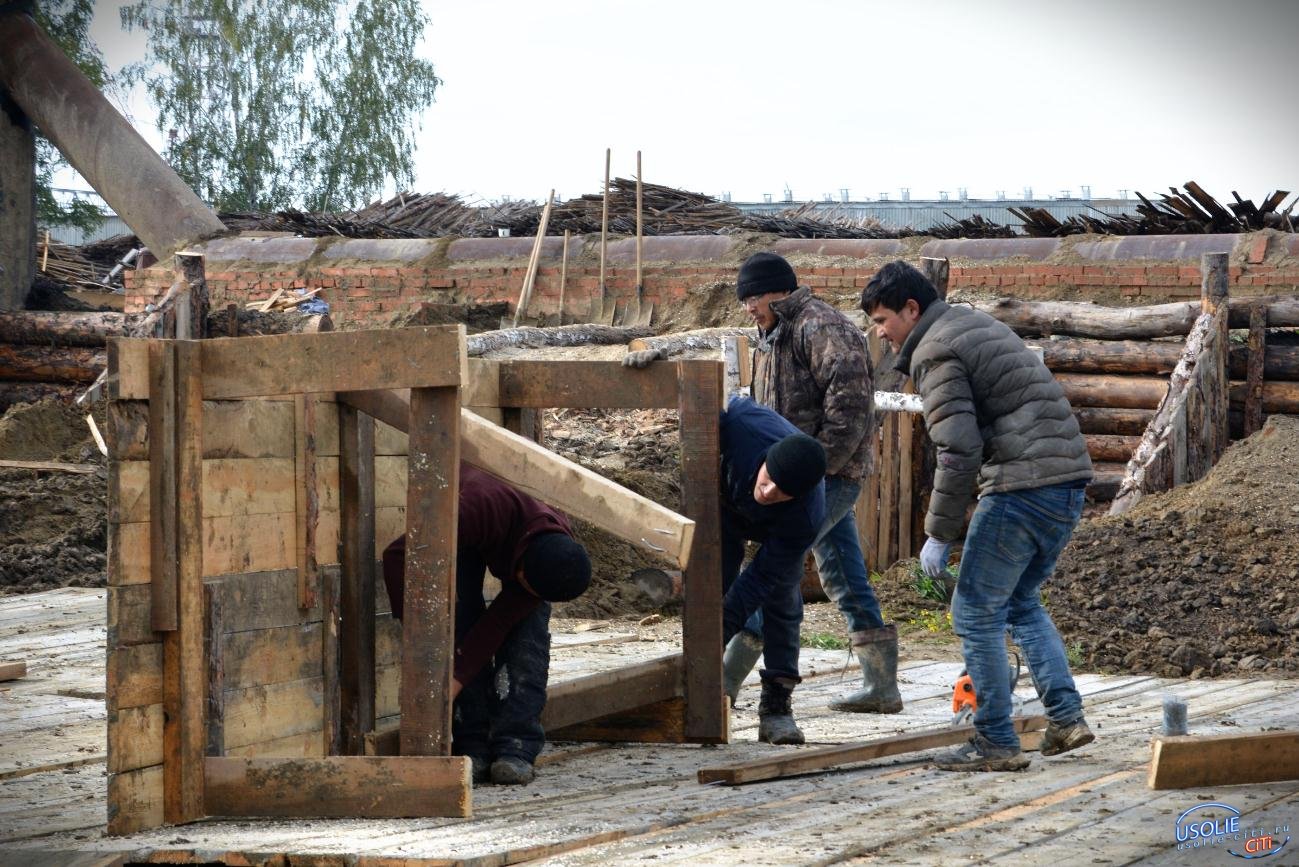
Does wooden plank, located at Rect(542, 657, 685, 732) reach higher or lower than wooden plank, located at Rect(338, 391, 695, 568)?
lower

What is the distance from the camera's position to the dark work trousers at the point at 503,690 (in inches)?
201

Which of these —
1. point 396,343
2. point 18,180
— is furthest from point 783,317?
point 18,180

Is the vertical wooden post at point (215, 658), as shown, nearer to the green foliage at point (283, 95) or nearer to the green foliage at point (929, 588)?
the green foliage at point (929, 588)

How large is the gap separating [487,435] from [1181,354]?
8.41 meters

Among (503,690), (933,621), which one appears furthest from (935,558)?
(933,621)

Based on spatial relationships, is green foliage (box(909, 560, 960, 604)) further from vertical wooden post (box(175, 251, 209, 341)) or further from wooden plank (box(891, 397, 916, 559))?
vertical wooden post (box(175, 251, 209, 341))

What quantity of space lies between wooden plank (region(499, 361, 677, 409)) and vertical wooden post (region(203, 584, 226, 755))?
176 cm

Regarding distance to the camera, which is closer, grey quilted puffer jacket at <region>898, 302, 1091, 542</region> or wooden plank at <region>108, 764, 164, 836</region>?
wooden plank at <region>108, 764, 164, 836</region>

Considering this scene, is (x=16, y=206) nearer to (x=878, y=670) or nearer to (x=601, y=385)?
(x=601, y=385)

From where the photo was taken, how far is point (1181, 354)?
38.8 ft

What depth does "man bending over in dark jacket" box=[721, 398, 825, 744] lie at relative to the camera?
18.5 ft

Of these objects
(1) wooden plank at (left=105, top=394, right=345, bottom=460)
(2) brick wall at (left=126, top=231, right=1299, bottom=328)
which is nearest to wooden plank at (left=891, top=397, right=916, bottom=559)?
Answer: (2) brick wall at (left=126, top=231, right=1299, bottom=328)

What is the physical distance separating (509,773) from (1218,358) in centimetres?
799

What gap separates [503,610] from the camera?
503cm
